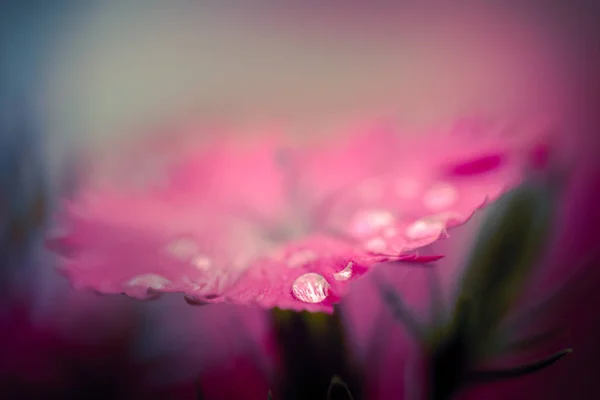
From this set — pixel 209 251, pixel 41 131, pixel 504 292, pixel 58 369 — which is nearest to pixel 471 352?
pixel 504 292

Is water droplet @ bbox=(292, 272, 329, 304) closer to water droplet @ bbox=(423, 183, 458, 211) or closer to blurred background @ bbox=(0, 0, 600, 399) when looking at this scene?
blurred background @ bbox=(0, 0, 600, 399)

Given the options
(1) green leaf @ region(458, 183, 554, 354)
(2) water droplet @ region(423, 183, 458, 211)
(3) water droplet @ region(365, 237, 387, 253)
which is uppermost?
(2) water droplet @ region(423, 183, 458, 211)

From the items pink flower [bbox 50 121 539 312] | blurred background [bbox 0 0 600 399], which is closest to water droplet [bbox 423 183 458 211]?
pink flower [bbox 50 121 539 312]

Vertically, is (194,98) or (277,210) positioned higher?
(194,98)

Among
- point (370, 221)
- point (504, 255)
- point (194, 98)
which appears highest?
point (194, 98)

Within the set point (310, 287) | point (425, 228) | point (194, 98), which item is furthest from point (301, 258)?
point (194, 98)

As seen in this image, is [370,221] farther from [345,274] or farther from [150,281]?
[150,281]

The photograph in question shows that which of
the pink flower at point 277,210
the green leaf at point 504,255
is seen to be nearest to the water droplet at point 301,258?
the pink flower at point 277,210
